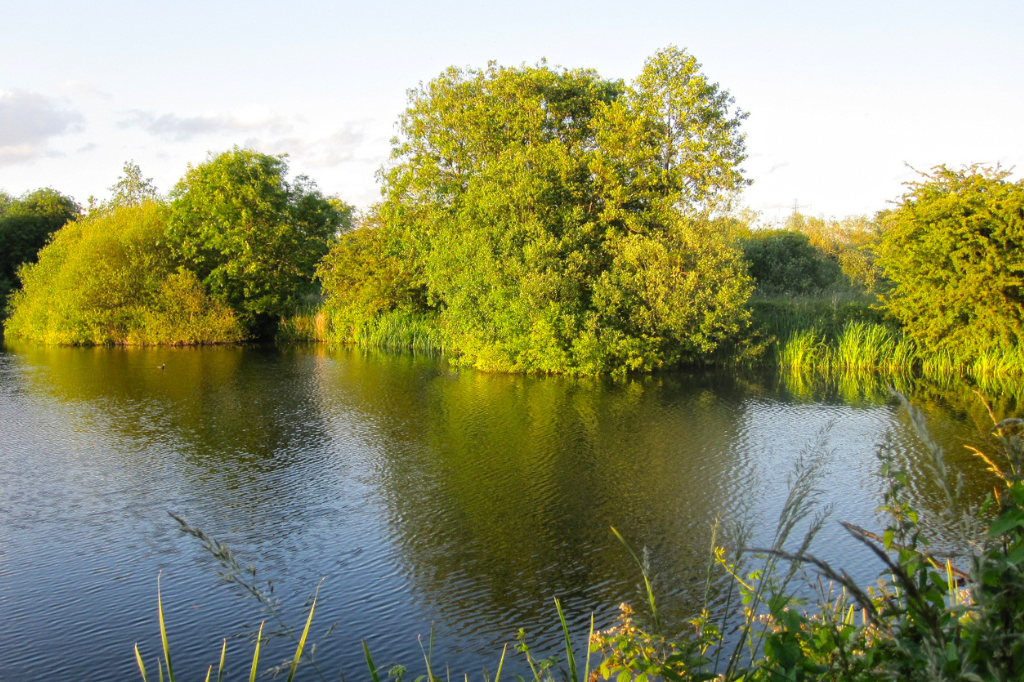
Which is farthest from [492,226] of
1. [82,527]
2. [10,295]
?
[10,295]

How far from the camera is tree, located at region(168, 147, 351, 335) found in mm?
30000

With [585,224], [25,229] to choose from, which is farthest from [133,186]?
[585,224]

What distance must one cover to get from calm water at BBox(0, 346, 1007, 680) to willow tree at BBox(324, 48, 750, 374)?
305 cm

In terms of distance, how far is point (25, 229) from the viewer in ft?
136

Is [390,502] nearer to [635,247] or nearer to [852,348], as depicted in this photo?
[635,247]

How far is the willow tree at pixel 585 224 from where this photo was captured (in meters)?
19.1

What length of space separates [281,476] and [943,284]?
15668mm

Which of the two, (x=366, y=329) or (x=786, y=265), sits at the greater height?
(x=786, y=265)

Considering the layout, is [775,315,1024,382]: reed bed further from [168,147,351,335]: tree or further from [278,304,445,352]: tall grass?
[168,147,351,335]: tree

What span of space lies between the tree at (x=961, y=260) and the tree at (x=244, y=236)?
835 inches

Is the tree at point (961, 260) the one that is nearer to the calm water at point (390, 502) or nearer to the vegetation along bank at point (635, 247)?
the vegetation along bank at point (635, 247)

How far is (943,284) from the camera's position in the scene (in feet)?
60.0

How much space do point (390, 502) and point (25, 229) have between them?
136 feet

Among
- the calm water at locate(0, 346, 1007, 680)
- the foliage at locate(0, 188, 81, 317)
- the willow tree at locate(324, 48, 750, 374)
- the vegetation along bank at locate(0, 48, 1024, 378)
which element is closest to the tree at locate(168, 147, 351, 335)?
the vegetation along bank at locate(0, 48, 1024, 378)
